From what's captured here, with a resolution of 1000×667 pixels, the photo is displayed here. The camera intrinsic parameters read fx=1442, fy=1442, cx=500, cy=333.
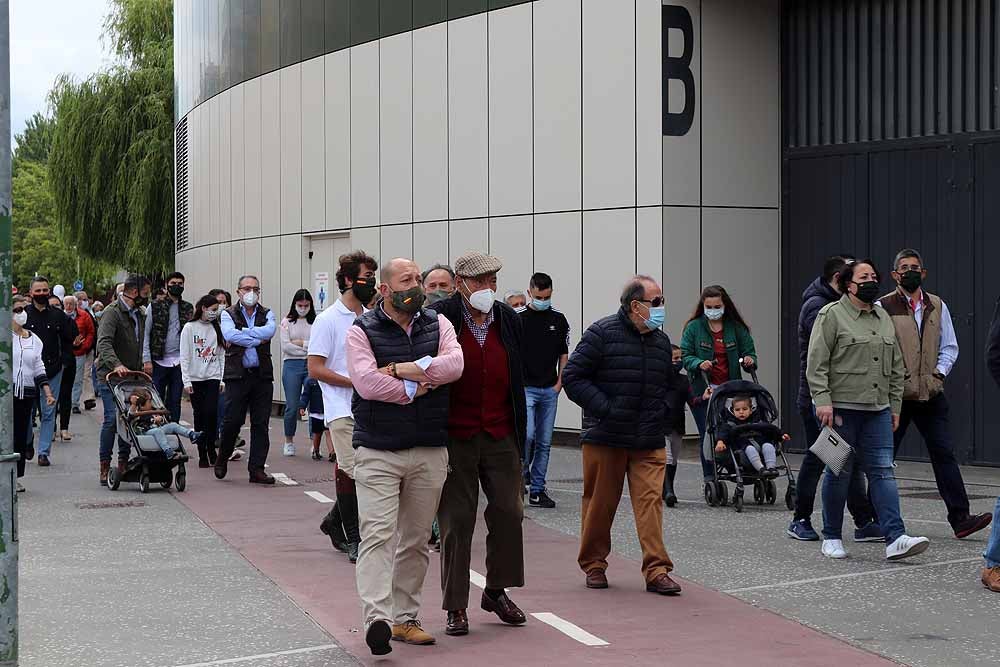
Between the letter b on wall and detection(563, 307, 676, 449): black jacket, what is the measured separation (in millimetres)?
8251

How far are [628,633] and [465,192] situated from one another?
1270cm

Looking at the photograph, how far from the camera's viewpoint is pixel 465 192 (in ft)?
64.4

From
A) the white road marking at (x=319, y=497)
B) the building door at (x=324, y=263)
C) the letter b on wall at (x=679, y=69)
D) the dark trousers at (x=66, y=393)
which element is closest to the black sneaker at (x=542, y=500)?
the white road marking at (x=319, y=497)

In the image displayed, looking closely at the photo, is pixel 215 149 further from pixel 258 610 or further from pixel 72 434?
pixel 258 610

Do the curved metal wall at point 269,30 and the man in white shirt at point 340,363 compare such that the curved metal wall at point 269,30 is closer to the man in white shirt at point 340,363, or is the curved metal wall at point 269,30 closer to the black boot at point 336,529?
the man in white shirt at point 340,363

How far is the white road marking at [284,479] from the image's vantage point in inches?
564

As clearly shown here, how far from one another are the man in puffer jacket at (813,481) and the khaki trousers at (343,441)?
320 cm

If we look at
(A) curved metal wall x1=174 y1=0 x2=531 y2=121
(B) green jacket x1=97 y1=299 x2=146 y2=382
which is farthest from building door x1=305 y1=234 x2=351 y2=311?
(B) green jacket x1=97 y1=299 x2=146 y2=382

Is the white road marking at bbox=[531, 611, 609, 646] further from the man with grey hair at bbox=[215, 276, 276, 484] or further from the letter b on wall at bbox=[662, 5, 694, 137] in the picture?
the letter b on wall at bbox=[662, 5, 694, 137]

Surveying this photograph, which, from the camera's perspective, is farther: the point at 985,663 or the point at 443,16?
the point at 443,16

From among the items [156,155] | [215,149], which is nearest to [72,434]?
[215,149]

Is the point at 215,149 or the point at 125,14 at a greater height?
the point at 125,14

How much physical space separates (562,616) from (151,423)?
6888 millimetres

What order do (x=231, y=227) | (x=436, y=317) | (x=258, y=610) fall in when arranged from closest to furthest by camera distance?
1. (x=436, y=317)
2. (x=258, y=610)
3. (x=231, y=227)
